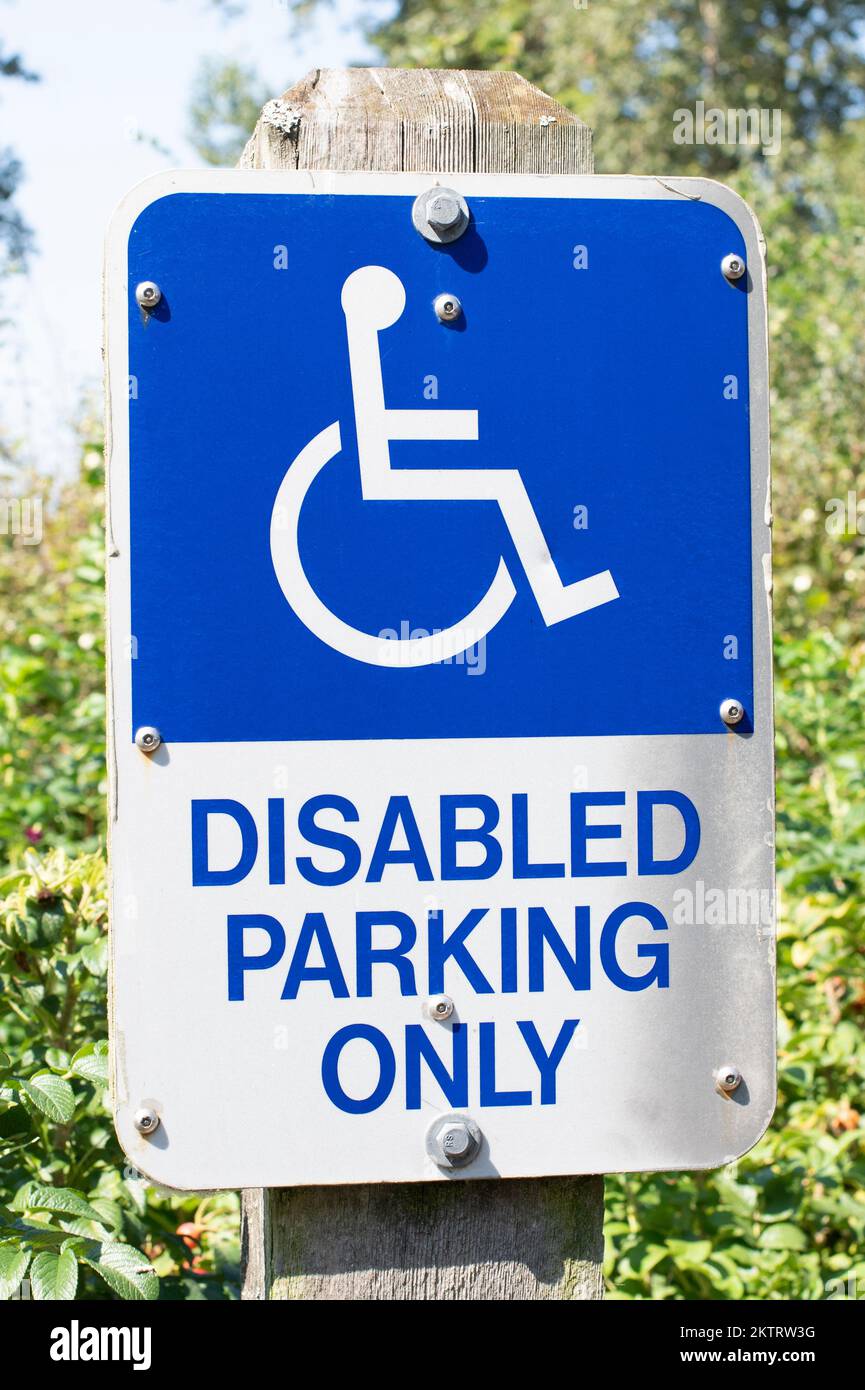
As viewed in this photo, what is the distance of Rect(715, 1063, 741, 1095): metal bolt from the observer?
1268 millimetres

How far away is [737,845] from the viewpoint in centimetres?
128

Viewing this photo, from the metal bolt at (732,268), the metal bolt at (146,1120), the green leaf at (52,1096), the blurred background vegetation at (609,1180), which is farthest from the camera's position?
the blurred background vegetation at (609,1180)

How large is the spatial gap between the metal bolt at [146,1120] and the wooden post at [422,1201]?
137mm

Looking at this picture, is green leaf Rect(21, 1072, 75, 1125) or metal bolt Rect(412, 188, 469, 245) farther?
green leaf Rect(21, 1072, 75, 1125)

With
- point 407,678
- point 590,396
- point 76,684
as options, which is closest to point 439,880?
point 407,678

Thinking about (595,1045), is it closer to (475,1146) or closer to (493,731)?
(475,1146)

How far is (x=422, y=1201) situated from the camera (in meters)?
1.27

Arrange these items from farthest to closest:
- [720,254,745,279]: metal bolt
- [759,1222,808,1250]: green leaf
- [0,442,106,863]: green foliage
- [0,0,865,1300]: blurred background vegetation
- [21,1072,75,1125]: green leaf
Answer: [0,442,106,863]: green foliage < [759,1222,808,1250]: green leaf < [0,0,865,1300]: blurred background vegetation < [21,1072,75,1125]: green leaf < [720,254,745,279]: metal bolt

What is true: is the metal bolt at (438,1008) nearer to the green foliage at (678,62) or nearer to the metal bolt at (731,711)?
the metal bolt at (731,711)

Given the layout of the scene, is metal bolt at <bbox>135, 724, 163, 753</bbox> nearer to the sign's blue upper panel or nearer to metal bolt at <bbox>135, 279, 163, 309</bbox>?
the sign's blue upper panel

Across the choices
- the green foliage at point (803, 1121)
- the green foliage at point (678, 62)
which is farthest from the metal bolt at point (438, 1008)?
the green foliage at point (678, 62)

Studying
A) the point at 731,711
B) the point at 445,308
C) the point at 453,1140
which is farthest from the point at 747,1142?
the point at 445,308

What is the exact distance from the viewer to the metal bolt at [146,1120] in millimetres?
1196

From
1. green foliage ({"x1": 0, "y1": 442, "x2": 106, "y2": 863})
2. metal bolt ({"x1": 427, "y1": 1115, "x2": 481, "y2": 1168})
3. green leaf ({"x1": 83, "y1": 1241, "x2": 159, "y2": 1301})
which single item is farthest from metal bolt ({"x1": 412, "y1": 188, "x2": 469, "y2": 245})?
green foliage ({"x1": 0, "y1": 442, "x2": 106, "y2": 863})
